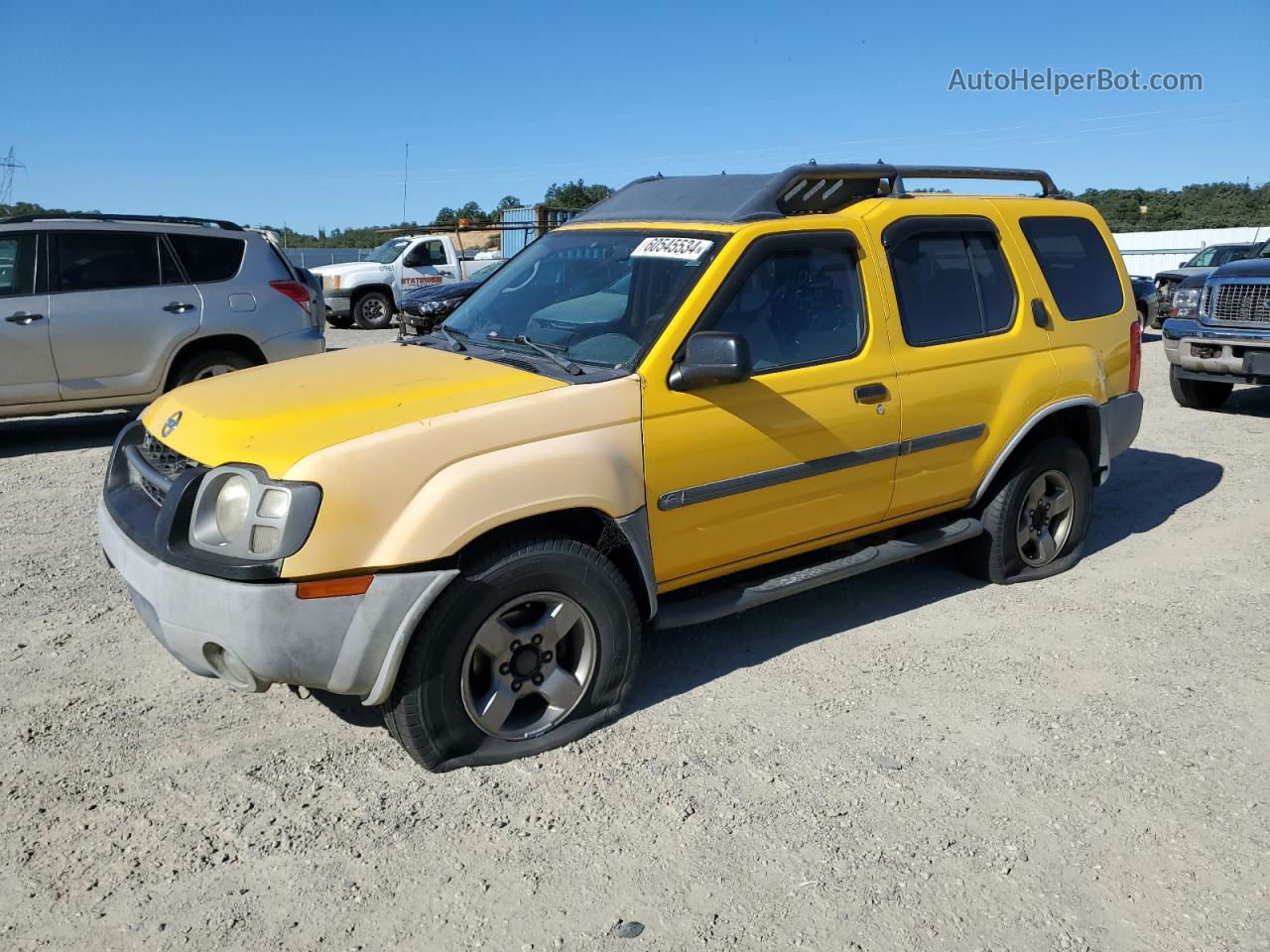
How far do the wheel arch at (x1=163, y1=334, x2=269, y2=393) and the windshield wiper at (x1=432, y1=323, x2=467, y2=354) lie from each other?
4602 mm

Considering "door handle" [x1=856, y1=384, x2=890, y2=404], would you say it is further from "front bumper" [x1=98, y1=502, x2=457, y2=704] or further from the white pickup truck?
the white pickup truck

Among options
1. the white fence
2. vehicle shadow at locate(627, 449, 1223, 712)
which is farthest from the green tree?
vehicle shadow at locate(627, 449, 1223, 712)

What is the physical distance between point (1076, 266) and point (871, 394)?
1.84 m

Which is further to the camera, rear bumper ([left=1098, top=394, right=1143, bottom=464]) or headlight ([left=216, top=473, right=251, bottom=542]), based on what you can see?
rear bumper ([left=1098, top=394, right=1143, bottom=464])

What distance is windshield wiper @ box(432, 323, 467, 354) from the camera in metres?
4.24

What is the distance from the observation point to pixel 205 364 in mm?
8547

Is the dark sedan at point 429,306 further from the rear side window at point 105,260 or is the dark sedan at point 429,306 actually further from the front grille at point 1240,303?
the front grille at point 1240,303

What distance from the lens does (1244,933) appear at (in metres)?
2.70

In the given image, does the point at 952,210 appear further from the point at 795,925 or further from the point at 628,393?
the point at 795,925

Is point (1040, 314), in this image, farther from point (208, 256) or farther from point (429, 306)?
point (429, 306)

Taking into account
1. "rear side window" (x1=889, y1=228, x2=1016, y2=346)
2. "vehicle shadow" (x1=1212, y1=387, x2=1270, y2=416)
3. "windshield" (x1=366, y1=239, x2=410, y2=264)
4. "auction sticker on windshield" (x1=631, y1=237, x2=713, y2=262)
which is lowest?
"vehicle shadow" (x1=1212, y1=387, x2=1270, y2=416)

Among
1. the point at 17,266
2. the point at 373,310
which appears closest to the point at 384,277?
the point at 373,310

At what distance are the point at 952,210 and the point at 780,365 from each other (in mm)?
1415

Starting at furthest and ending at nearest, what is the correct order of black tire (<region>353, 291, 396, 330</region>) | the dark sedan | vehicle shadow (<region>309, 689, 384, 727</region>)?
black tire (<region>353, 291, 396, 330</region>)
the dark sedan
vehicle shadow (<region>309, 689, 384, 727</region>)
